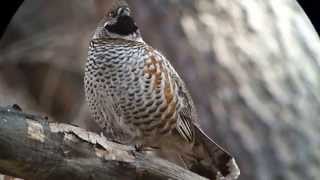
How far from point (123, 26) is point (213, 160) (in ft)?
1.90

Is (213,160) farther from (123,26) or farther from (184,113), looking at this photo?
(123,26)

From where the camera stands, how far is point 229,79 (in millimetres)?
3189

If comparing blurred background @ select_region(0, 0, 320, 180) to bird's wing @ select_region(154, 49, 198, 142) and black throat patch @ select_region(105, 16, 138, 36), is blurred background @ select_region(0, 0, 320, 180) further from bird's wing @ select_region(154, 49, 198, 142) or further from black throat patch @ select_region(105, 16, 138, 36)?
black throat patch @ select_region(105, 16, 138, 36)

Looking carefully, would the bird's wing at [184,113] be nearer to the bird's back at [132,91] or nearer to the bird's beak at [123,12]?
the bird's back at [132,91]

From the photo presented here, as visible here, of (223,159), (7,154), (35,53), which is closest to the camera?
(7,154)

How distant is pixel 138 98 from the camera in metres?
2.74

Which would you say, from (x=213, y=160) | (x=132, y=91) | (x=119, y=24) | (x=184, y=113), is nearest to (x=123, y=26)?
(x=119, y=24)

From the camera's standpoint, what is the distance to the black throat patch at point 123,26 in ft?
9.14

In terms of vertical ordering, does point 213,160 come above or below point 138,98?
below

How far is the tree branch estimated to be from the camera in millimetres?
2037

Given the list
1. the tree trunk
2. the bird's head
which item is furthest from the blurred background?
the bird's head

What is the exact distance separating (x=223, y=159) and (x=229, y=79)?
589 mm

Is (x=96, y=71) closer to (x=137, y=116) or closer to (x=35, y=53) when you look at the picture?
(x=137, y=116)

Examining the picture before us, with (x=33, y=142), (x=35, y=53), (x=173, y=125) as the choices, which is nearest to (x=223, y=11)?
(x=173, y=125)
